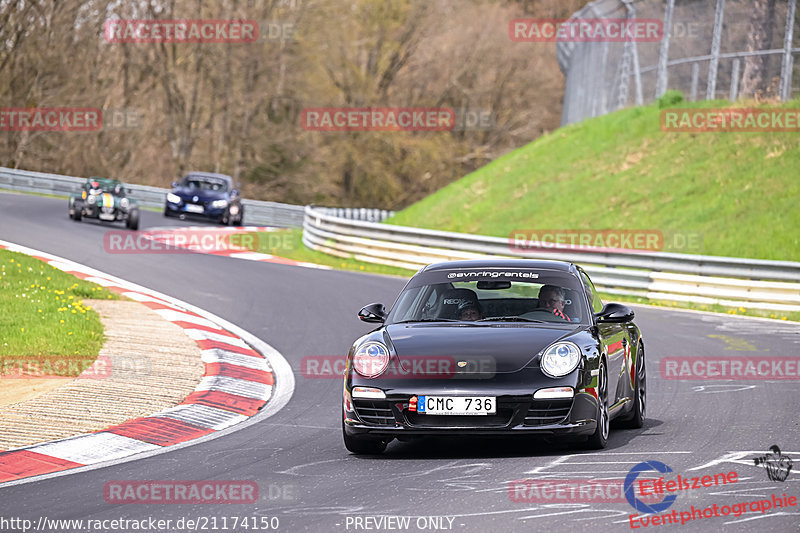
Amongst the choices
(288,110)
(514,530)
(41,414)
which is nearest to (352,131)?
(288,110)

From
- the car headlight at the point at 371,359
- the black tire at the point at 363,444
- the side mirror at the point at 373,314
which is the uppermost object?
the side mirror at the point at 373,314

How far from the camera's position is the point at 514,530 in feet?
18.5

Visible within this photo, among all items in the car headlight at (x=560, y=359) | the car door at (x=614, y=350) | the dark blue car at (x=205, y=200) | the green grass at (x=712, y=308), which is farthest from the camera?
the dark blue car at (x=205, y=200)

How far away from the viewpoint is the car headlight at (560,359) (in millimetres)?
7629

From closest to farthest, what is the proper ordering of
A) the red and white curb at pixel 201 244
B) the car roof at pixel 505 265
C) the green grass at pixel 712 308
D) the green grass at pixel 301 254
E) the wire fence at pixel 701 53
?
the car roof at pixel 505 265, the green grass at pixel 712 308, the green grass at pixel 301 254, the red and white curb at pixel 201 244, the wire fence at pixel 701 53

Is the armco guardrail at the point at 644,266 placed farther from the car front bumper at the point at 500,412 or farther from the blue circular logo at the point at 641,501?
the blue circular logo at the point at 641,501

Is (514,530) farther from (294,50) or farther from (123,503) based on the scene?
(294,50)

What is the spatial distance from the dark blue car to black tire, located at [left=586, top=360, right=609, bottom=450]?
25728mm

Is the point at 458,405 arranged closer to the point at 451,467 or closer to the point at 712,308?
the point at 451,467

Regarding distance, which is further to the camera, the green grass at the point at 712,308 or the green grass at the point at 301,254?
the green grass at the point at 301,254

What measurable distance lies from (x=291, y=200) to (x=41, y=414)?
4921cm

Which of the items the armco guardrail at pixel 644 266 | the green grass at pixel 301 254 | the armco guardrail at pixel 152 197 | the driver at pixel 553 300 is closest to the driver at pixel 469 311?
the driver at pixel 553 300

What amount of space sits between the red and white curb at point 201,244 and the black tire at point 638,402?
1455 cm

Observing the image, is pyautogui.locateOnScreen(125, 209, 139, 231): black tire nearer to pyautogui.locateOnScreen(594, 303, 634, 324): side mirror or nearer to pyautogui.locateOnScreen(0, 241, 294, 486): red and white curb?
pyautogui.locateOnScreen(0, 241, 294, 486): red and white curb
